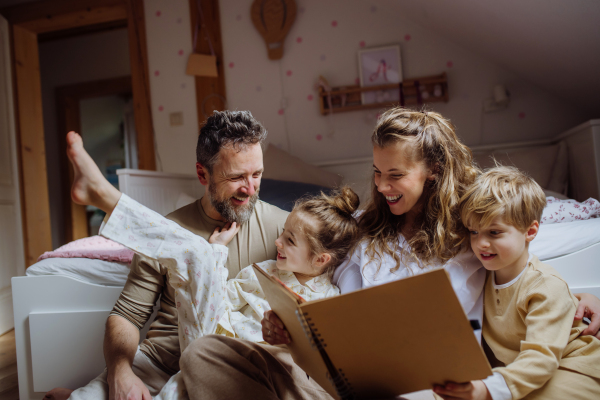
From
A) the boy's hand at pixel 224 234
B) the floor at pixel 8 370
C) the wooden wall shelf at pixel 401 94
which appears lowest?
the floor at pixel 8 370

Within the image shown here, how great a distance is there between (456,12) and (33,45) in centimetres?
282

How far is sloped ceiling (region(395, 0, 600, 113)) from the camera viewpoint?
1.55 m

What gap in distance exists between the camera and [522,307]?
82 centimetres

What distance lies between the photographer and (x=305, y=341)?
686mm

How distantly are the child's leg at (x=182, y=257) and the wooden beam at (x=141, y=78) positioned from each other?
196 cm

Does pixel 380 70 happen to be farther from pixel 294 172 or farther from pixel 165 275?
pixel 165 275

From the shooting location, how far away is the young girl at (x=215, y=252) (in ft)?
2.97

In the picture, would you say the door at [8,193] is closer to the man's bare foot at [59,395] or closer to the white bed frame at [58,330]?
the white bed frame at [58,330]

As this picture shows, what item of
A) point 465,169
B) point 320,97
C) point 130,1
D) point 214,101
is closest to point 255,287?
point 465,169

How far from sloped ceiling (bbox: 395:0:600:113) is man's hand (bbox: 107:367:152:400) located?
1738 millimetres

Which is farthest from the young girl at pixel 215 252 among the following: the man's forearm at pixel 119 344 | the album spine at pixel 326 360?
the album spine at pixel 326 360

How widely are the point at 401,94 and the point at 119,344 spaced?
1934 millimetres

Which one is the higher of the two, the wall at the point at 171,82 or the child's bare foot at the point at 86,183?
the wall at the point at 171,82

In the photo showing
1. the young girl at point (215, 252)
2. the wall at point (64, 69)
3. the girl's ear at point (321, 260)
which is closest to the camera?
the young girl at point (215, 252)
